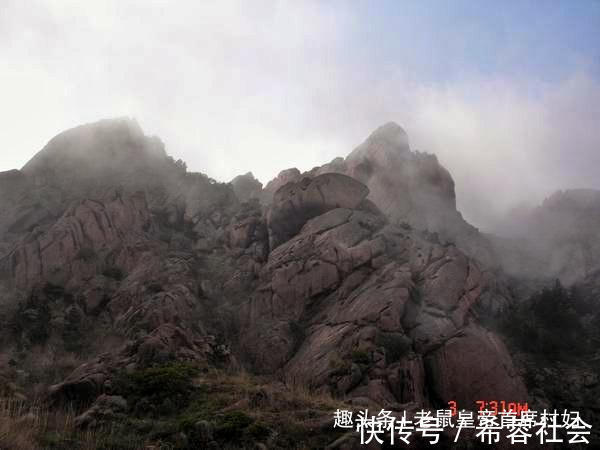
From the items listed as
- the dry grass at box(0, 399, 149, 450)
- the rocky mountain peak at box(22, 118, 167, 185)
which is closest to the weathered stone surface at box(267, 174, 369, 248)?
the rocky mountain peak at box(22, 118, 167, 185)

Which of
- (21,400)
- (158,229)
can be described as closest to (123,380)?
(21,400)

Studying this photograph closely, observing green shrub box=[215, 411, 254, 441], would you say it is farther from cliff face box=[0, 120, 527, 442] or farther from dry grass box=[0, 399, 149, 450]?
cliff face box=[0, 120, 527, 442]

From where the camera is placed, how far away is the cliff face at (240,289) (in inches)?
913

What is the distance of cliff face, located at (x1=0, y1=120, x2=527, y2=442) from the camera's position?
23.2 m

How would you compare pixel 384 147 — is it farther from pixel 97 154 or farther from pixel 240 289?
pixel 240 289

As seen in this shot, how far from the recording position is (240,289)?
113 ft

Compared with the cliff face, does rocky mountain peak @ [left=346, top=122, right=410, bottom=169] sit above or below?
above

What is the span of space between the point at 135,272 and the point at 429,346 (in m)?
19.1

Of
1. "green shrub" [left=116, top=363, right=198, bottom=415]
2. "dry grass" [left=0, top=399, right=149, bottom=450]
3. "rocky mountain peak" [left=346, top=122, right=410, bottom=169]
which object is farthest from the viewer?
"rocky mountain peak" [left=346, top=122, right=410, bottom=169]

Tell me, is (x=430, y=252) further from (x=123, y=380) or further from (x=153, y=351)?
(x=123, y=380)

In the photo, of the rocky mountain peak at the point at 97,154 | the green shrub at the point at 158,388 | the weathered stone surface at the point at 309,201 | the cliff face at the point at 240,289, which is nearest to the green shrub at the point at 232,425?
the green shrub at the point at 158,388

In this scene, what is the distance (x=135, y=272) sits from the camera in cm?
3372

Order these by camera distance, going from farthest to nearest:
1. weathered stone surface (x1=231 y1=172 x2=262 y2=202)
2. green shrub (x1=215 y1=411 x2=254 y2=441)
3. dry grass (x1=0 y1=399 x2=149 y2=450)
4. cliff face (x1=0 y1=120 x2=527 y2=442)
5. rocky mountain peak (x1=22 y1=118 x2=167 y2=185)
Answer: weathered stone surface (x1=231 y1=172 x2=262 y2=202) < rocky mountain peak (x1=22 y1=118 x2=167 y2=185) < cliff face (x1=0 y1=120 x2=527 y2=442) < green shrub (x1=215 y1=411 x2=254 y2=441) < dry grass (x1=0 y1=399 x2=149 y2=450)

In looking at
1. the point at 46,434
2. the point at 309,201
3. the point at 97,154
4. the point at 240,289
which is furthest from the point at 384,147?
the point at 46,434
